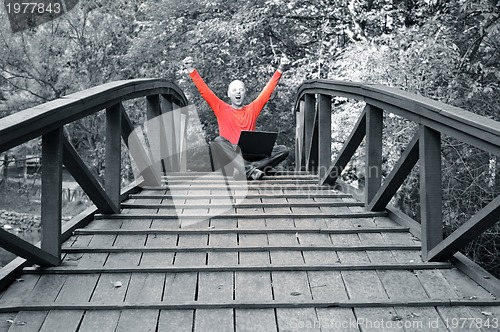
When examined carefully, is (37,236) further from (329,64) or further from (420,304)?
(420,304)

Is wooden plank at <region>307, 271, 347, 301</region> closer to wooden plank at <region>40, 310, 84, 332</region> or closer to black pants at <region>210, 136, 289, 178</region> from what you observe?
wooden plank at <region>40, 310, 84, 332</region>

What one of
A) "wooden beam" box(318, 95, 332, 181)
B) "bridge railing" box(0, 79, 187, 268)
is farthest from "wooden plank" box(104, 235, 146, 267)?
"wooden beam" box(318, 95, 332, 181)

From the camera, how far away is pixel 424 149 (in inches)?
125

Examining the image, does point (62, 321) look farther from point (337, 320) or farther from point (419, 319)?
point (419, 319)

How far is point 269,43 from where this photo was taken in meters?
12.8

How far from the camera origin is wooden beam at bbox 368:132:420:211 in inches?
133

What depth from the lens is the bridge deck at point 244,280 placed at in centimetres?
246

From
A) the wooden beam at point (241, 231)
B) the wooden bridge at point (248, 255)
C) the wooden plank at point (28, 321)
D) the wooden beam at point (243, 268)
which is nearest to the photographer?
the wooden plank at point (28, 321)

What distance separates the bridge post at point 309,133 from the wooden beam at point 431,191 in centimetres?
312

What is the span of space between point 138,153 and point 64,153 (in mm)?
1642

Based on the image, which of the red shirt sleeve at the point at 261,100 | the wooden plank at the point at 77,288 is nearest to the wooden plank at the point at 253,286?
the wooden plank at the point at 77,288

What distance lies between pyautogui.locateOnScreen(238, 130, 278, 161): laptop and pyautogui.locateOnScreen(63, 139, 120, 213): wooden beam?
92.3 inches

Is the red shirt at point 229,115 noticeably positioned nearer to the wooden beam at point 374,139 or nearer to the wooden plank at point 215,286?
the wooden beam at point 374,139

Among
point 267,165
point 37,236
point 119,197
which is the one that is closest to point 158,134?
point 267,165
